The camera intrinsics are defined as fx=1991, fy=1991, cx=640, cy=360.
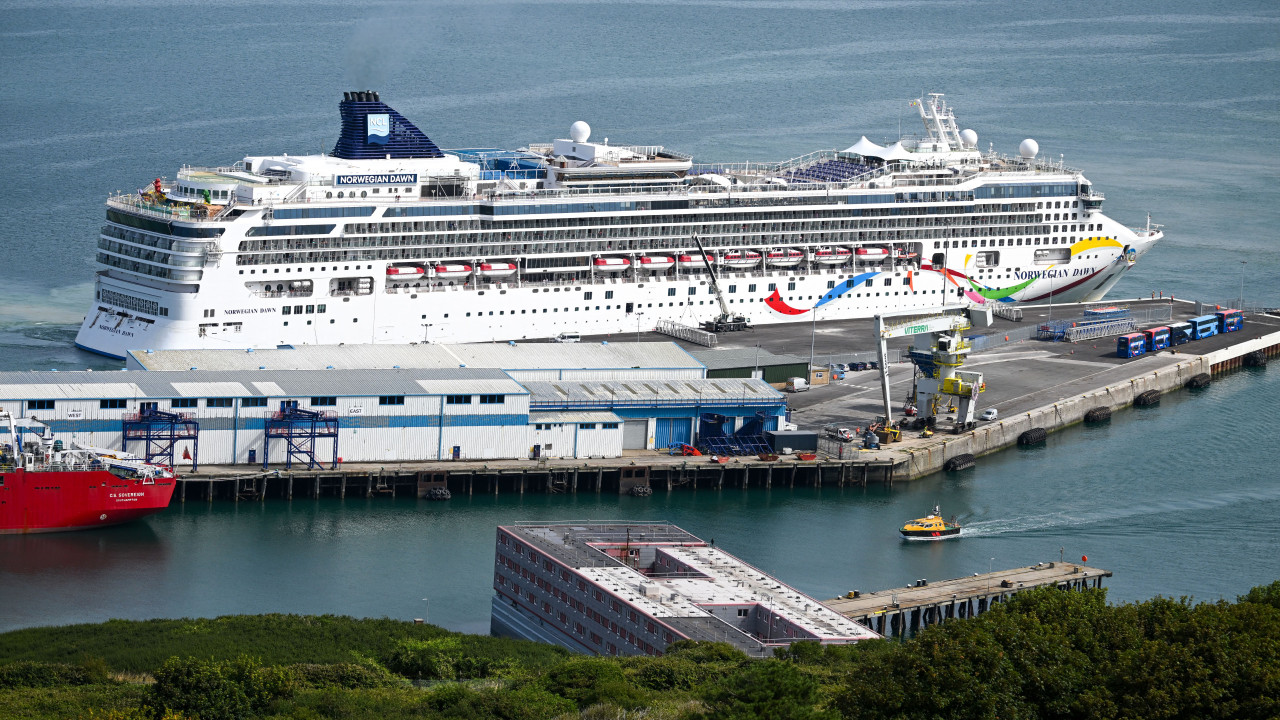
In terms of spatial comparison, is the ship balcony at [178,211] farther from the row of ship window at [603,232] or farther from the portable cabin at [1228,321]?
the portable cabin at [1228,321]

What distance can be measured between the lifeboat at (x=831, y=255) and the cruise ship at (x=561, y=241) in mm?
114

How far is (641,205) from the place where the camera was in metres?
89.3

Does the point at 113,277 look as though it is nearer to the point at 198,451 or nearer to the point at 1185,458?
the point at 198,451

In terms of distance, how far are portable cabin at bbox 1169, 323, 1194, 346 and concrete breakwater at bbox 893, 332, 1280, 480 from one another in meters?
2.06

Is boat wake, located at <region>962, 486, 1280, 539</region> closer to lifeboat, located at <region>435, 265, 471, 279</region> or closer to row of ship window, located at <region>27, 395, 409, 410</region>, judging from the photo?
row of ship window, located at <region>27, 395, 409, 410</region>

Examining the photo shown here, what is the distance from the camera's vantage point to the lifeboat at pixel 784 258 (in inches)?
3647

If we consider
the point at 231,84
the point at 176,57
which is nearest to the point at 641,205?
the point at 231,84

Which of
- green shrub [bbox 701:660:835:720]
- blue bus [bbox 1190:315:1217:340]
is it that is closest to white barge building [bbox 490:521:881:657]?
green shrub [bbox 701:660:835:720]

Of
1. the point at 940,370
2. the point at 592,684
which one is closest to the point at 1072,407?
the point at 940,370

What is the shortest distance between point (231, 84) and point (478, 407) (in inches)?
3772

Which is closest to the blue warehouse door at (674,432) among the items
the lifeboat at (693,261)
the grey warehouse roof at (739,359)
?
the grey warehouse roof at (739,359)

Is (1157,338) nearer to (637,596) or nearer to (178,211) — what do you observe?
(178,211)

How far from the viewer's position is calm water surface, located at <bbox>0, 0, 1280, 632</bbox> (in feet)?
195

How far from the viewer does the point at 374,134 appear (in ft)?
281
